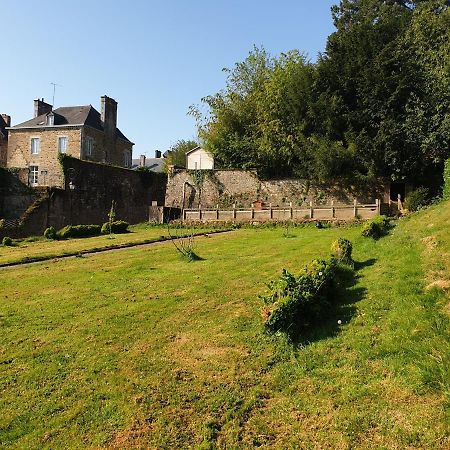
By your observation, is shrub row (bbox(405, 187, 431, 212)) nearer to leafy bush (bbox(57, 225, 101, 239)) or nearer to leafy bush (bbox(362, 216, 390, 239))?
leafy bush (bbox(362, 216, 390, 239))

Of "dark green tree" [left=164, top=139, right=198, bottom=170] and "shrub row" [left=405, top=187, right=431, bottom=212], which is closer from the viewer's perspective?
"shrub row" [left=405, top=187, right=431, bottom=212]

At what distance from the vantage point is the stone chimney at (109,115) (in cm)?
4056

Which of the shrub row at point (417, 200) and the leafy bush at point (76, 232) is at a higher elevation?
the shrub row at point (417, 200)

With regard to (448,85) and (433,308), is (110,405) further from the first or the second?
(448,85)

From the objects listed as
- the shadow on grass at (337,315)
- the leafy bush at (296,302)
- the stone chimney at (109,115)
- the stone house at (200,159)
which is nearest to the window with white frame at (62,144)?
the stone chimney at (109,115)

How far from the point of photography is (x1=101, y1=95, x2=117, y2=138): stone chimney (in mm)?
40562

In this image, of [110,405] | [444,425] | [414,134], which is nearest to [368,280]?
[444,425]

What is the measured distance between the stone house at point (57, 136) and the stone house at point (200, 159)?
8605 millimetres

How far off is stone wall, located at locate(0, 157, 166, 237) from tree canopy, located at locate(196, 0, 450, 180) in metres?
8.43

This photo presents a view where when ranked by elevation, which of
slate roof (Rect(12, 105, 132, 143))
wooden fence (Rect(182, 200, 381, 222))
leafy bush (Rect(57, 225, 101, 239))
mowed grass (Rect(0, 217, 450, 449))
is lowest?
mowed grass (Rect(0, 217, 450, 449))

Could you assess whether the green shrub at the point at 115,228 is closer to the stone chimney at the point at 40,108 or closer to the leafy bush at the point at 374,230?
the leafy bush at the point at 374,230

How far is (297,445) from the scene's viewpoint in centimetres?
468

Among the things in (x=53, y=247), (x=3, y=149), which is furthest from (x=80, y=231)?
(x=3, y=149)

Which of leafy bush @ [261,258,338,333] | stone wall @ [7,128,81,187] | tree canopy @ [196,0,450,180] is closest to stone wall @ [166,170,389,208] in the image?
tree canopy @ [196,0,450,180]
